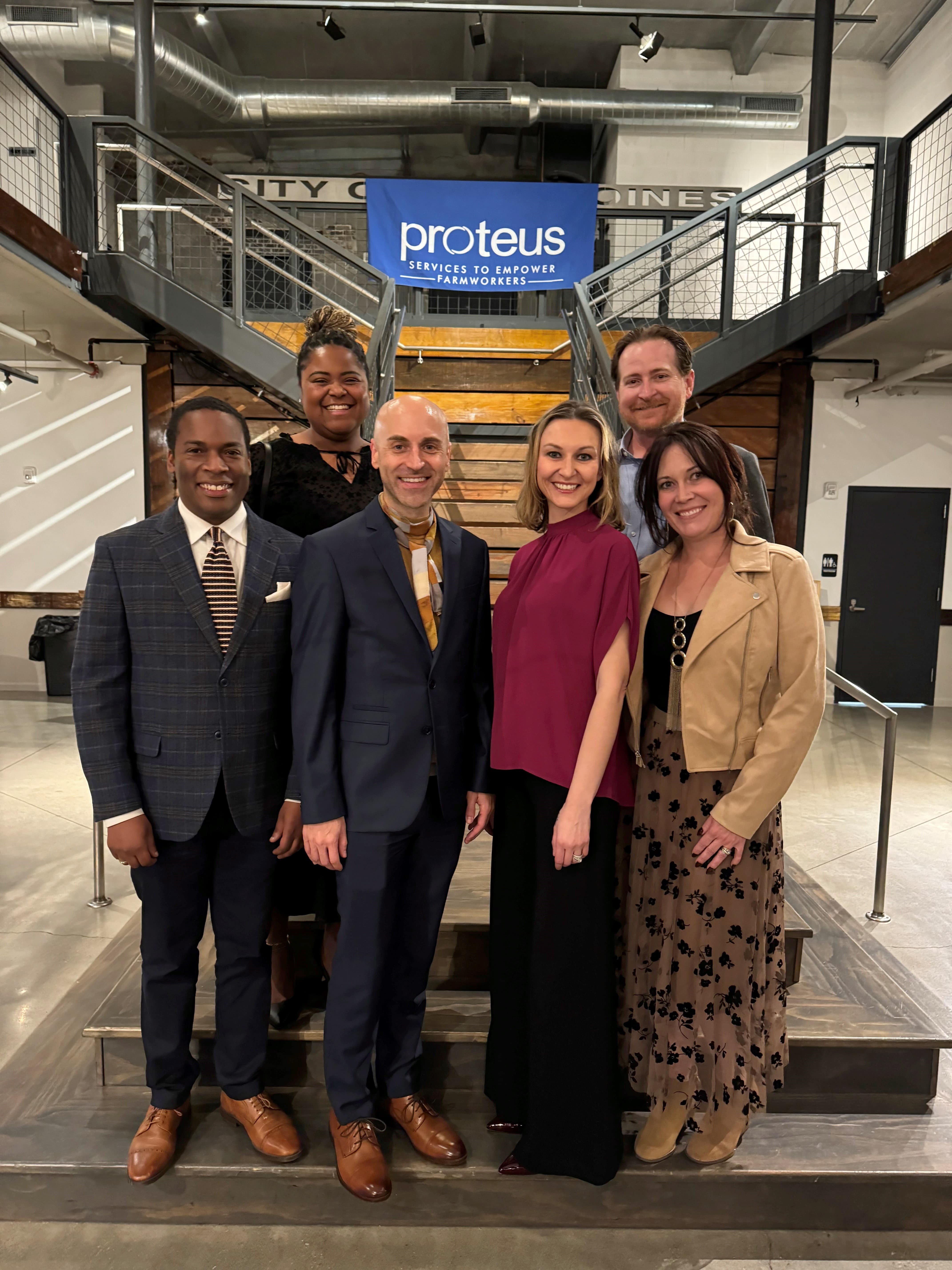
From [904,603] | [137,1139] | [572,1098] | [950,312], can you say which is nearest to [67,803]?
[137,1139]

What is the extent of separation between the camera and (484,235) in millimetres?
7195

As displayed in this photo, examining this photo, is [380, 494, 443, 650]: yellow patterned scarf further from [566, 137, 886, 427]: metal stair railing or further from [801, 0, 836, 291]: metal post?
[801, 0, 836, 291]: metal post

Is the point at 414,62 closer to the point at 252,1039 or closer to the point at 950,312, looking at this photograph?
the point at 950,312

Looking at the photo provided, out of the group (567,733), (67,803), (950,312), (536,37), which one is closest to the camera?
(567,733)

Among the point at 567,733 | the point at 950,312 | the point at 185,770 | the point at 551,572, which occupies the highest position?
the point at 950,312

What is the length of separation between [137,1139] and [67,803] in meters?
3.26

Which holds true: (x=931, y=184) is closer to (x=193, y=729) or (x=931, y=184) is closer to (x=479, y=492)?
(x=479, y=492)

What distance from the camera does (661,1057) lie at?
1.82 metres

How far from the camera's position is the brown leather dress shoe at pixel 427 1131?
1.88 meters

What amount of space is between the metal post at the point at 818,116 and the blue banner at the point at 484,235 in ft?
6.12

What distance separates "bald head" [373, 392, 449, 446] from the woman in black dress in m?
0.49

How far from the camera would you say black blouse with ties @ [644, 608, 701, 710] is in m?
1.76

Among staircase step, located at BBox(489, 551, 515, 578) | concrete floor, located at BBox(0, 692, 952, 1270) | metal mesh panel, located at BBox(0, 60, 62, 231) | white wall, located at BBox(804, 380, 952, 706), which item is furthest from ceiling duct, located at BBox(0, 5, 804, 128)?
concrete floor, located at BBox(0, 692, 952, 1270)

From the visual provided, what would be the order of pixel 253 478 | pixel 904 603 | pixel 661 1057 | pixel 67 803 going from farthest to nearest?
pixel 904 603
pixel 67 803
pixel 253 478
pixel 661 1057
